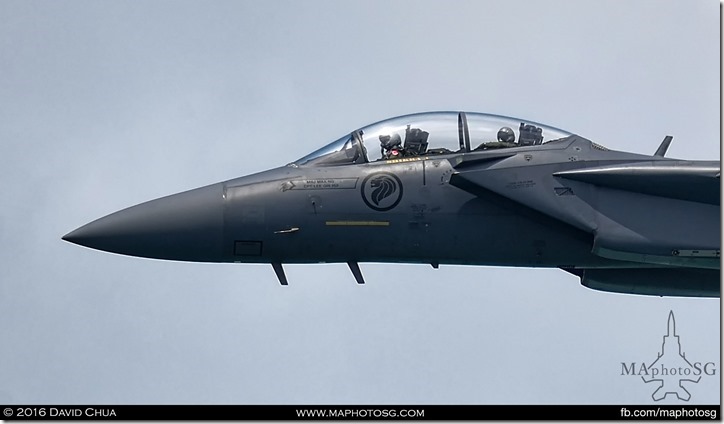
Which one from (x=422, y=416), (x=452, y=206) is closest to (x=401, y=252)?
(x=452, y=206)

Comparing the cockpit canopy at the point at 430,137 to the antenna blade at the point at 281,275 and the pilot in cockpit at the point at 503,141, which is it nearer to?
the pilot in cockpit at the point at 503,141

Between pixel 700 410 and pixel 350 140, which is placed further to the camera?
pixel 350 140

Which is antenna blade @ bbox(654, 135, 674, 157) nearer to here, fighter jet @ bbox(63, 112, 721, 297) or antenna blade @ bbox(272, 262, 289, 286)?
fighter jet @ bbox(63, 112, 721, 297)

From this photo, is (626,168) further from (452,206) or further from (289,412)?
(289,412)

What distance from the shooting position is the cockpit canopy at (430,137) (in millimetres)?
26578

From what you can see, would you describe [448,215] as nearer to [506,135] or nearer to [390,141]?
[390,141]

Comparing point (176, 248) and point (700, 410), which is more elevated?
point (176, 248)

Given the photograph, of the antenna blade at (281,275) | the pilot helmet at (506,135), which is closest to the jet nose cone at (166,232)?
the antenna blade at (281,275)

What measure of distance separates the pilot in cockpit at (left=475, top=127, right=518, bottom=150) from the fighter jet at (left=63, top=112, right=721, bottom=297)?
11 cm

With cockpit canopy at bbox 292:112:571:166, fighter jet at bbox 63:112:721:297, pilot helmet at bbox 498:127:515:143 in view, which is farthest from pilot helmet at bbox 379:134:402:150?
pilot helmet at bbox 498:127:515:143

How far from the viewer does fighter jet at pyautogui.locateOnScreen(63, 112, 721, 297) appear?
84.4 feet

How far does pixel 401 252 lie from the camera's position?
26.1 metres

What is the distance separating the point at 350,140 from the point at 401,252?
6.76ft

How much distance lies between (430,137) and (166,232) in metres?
4.36
